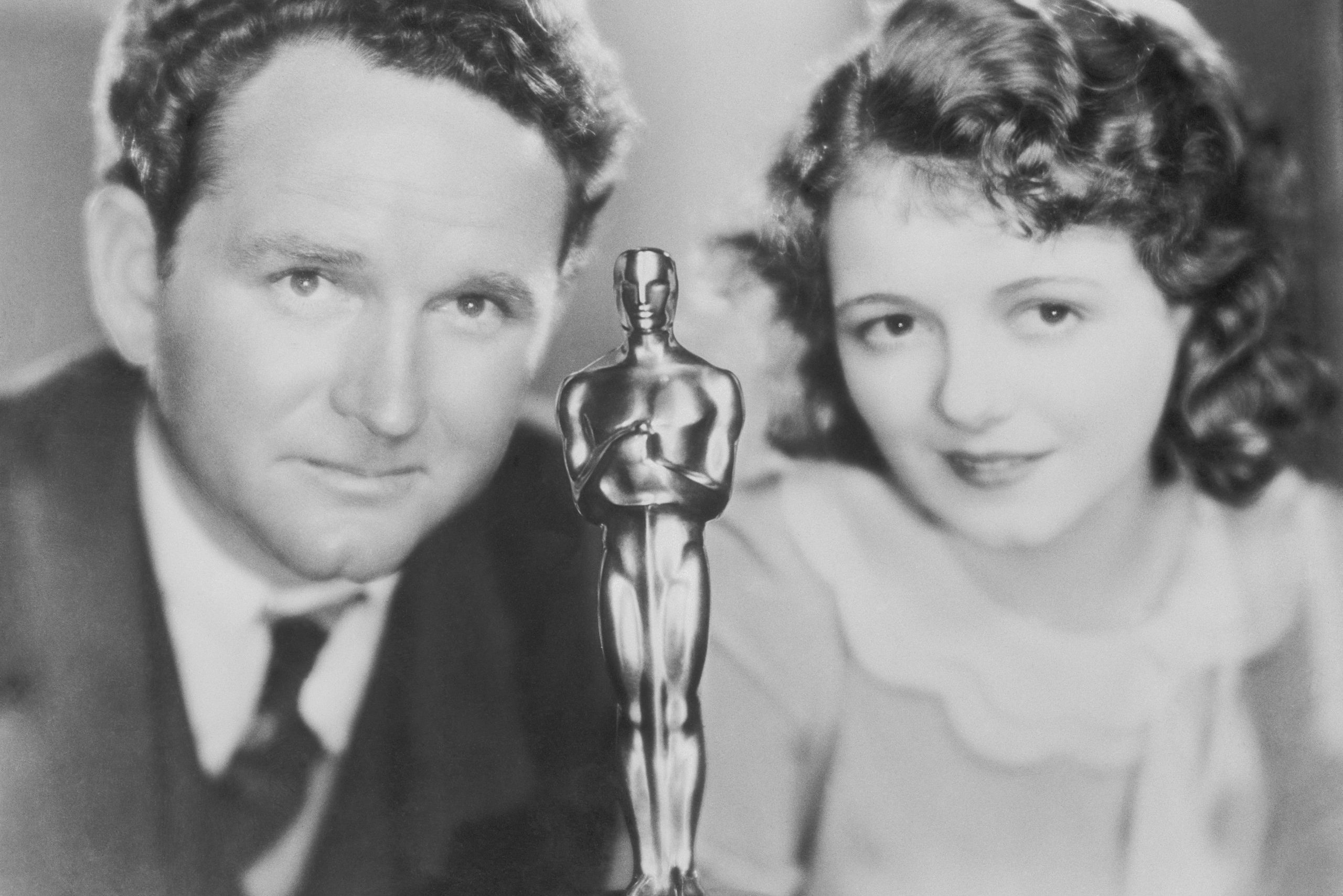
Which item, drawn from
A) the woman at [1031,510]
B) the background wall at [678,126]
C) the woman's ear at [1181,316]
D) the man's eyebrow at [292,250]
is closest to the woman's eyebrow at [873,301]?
the woman at [1031,510]

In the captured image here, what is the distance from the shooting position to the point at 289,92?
2127 millimetres

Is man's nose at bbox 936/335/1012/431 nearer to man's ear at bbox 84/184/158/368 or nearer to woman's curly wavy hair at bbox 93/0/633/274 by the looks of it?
woman's curly wavy hair at bbox 93/0/633/274

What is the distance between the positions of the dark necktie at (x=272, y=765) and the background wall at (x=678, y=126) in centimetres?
63

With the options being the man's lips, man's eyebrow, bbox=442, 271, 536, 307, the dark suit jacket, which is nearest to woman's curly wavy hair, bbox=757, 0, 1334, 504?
man's eyebrow, bbox=442, 271, 536, 307

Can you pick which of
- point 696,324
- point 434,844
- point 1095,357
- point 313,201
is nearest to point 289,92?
point 313,201

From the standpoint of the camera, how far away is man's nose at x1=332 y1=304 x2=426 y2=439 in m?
2.12

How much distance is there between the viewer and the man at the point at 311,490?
2.13 meters

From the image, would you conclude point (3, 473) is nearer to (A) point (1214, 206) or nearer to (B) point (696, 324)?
(B) point (696, 324)

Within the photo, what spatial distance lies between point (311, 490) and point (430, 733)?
0.47 metres

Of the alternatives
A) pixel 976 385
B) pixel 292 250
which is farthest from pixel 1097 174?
pixel 292 250

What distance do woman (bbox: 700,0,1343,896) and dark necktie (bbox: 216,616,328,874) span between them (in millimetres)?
713

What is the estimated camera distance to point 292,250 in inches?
83.3

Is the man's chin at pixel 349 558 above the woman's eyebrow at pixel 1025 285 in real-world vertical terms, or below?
below

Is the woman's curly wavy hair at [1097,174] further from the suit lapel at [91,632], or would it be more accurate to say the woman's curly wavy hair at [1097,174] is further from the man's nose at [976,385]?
the suit lapel at [91,632]
